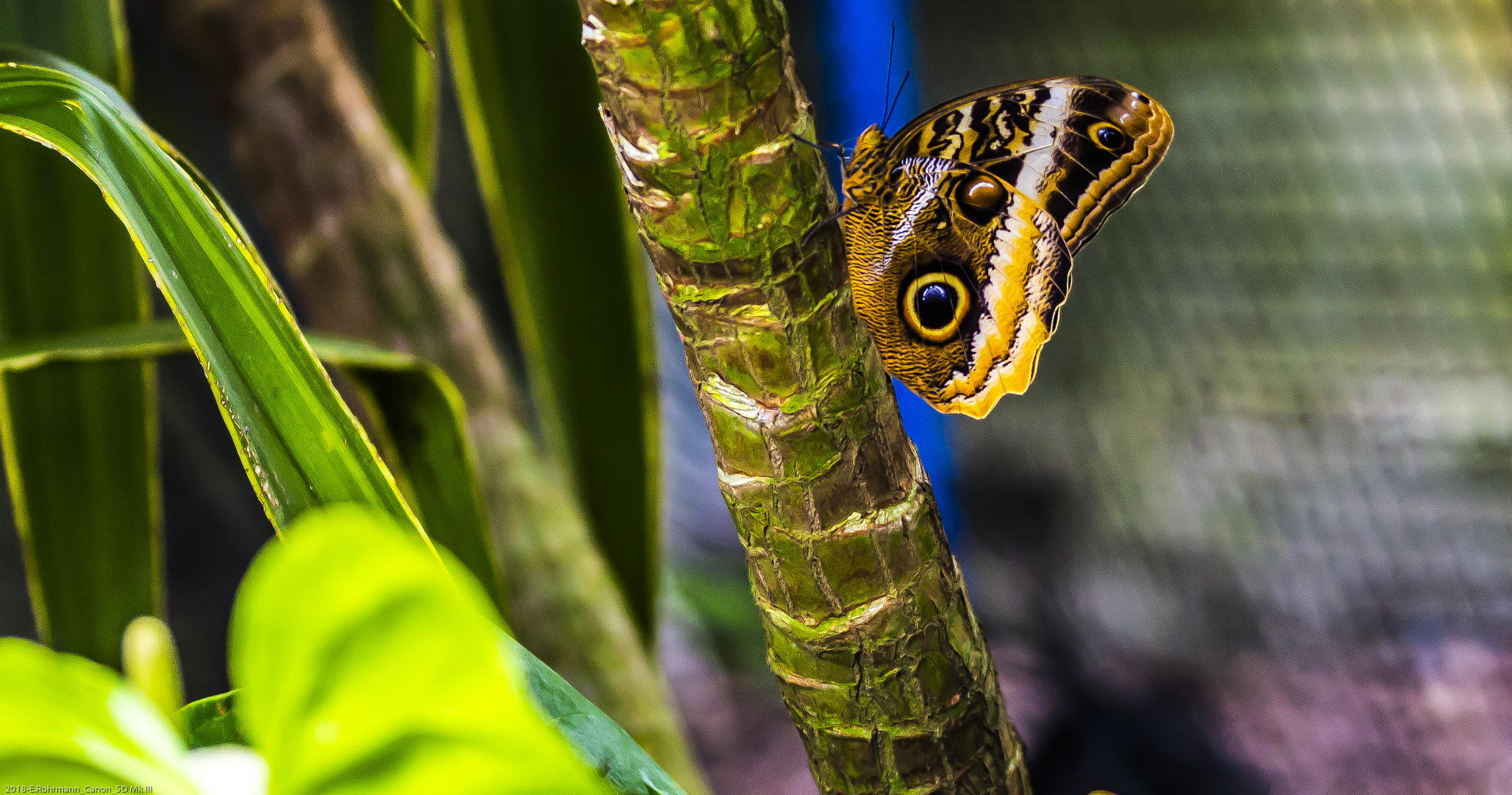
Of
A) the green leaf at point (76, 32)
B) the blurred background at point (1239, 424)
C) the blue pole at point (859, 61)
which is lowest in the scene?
the blurred background at point (1239, 424)

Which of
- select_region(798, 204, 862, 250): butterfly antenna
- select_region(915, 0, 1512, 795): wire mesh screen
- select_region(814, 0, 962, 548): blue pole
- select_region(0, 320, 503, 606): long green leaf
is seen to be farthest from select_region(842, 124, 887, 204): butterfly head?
select_region(915, 0, 1512, 795): wire mesh screen

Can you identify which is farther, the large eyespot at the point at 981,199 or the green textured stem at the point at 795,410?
the large eyespot at the point at 981,199

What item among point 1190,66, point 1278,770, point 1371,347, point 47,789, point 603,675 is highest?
point 1190,66

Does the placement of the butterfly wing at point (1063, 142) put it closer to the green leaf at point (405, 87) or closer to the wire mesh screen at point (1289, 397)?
the green leaf at point (405, 87)

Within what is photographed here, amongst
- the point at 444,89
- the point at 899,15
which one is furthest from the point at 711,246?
the point at 444,89

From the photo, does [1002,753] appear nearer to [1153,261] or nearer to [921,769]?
[921,769]

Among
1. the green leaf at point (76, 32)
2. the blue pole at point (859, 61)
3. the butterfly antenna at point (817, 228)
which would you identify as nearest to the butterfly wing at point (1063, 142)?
the butterfly antenna at point (817, 228)

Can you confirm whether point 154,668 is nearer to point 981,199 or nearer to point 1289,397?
point 981,199
